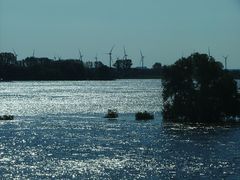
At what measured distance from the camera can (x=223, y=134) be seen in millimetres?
94500

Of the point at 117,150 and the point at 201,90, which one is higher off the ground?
the point at 201,90

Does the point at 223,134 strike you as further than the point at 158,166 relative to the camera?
Answer: Yes

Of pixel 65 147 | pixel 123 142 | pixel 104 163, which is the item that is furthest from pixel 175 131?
pixel 104 163

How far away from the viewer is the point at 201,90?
112250 mm

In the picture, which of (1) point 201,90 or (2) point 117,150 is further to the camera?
(1) point 201,90

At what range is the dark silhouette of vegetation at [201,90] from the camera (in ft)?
369

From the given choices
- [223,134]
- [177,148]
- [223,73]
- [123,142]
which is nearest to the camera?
[177,148]

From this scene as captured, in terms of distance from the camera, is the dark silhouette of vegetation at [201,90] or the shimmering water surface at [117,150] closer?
the shimmering water surface at [117,150]

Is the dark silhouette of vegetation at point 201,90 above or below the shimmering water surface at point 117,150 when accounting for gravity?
above

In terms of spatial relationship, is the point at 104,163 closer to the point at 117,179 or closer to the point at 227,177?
the point at 117,179

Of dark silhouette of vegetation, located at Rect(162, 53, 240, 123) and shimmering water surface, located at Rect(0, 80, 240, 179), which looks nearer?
shimmering water surface, located at Rect(0, 80, 240, 179)

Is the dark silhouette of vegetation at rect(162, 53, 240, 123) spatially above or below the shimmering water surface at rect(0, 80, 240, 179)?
above

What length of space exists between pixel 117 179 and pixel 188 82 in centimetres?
6140

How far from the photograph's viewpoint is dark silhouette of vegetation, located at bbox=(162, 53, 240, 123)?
11234cm
